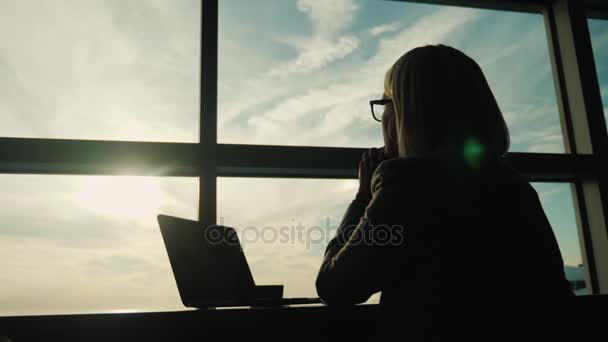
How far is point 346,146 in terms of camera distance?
2.39m

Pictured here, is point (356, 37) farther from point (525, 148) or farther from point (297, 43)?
point (525, 148)

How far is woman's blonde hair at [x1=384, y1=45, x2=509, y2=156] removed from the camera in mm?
932

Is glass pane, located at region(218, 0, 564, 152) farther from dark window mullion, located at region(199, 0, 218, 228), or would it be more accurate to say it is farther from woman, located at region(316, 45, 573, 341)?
woman, located at region(316, 45, 573, 341)

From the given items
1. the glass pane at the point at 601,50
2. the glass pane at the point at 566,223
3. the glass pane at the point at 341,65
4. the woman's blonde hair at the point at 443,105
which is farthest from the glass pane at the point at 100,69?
the glass pane at the point at 601,50

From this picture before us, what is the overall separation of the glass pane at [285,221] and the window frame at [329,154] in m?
0.06

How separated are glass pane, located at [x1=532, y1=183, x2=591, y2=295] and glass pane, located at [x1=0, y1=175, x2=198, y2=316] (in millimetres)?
1898

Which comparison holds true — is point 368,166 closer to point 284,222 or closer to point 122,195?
point 284,222

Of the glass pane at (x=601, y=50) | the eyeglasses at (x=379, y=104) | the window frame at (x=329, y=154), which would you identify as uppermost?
the glass pane at (x=601, y=50)

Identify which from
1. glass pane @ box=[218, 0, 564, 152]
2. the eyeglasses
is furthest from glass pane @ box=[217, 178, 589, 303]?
the eyeglasses

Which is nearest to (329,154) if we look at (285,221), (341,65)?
(285,221)

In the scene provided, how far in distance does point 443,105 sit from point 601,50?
8.64 ft

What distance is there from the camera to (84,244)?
6.74ft

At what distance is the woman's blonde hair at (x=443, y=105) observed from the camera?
93 cm

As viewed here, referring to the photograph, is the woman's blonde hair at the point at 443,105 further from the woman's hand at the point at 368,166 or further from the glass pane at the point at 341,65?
the glass pane at the point at 341,65
